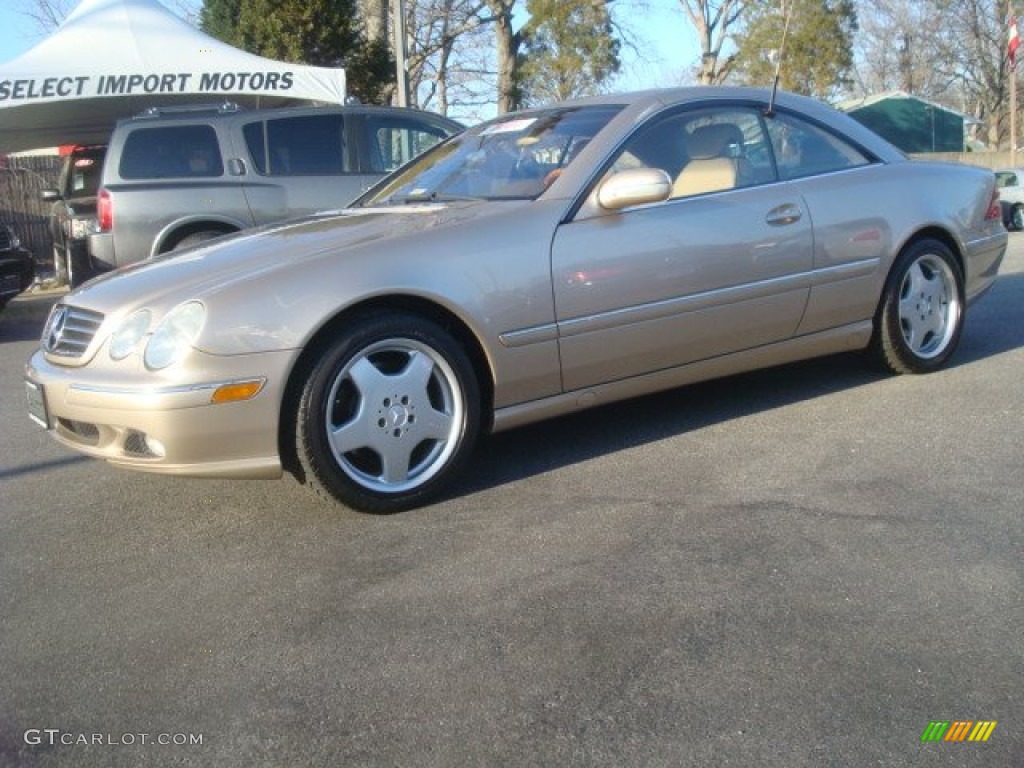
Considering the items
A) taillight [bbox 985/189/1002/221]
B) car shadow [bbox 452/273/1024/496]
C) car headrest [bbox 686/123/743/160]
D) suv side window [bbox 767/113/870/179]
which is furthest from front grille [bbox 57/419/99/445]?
taillight [bbox 985/189/1002/221]

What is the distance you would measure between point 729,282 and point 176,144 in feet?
18.5

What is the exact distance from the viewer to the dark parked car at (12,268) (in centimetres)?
923

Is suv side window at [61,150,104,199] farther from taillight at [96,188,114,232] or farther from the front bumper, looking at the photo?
the front bumper

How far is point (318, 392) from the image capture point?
3463 mm

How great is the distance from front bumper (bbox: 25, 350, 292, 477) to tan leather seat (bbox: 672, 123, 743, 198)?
1.97 meters

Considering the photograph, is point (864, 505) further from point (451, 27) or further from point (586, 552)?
point (451, 27)

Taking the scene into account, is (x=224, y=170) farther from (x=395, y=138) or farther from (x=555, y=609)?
(x=555, y=609)

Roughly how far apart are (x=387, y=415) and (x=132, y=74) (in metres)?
10.5

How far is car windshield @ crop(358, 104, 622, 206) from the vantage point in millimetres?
4289

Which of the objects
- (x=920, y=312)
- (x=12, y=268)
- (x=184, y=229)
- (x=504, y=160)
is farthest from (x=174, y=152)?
(x=920, y=312)

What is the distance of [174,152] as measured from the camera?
27.2 ft

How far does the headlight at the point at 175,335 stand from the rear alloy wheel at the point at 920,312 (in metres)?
3.28

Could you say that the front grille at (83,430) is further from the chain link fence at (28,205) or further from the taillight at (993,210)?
the chain link fence at (28,205)

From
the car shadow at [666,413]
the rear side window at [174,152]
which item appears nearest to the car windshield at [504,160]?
the car shadow at [666,413]
